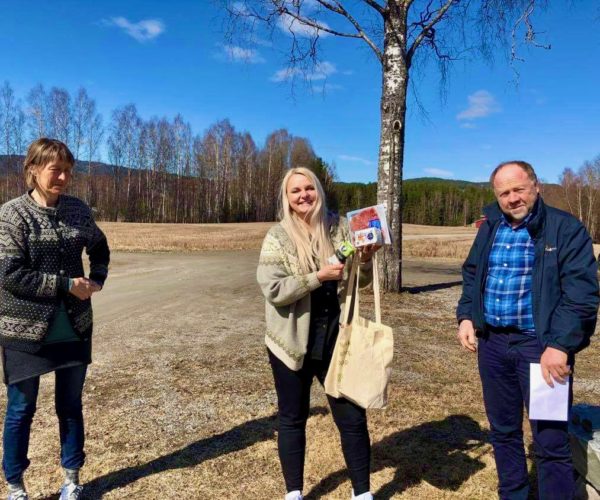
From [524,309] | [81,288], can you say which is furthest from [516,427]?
[81,288]

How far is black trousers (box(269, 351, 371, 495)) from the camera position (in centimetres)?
265

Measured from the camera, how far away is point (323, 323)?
267 cm

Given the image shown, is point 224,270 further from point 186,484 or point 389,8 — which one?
point 186,484

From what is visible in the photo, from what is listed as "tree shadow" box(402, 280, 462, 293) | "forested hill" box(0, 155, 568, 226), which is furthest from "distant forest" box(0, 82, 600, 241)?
"tree shadow" box(402, 280, 462, 293)

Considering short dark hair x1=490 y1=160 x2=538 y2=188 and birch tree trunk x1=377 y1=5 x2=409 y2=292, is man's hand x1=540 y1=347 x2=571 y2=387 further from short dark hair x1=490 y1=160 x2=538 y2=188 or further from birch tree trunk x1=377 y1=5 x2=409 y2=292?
birch tree trunk x1=377 y1=5 x2=409 y2=292

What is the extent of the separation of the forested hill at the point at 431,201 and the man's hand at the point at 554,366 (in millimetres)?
82311

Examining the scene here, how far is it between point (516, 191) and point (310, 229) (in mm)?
1103

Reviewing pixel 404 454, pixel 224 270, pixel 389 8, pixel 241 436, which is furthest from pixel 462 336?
pixel 224 270

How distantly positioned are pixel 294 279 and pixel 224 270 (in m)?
11.5

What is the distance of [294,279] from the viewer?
8.23ft

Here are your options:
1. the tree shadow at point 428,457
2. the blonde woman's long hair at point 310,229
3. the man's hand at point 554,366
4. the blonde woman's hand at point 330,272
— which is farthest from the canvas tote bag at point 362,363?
the tree shadow at point 428,457

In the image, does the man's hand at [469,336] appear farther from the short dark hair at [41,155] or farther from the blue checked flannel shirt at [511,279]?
the short dark hair at [41,155]

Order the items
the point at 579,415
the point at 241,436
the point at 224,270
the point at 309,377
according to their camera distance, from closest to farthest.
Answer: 1. the point at 309,377
2. the point at 579,415
3. the point at 241,436
4. the point at 224,270

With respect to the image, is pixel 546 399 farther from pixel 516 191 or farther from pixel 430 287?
pixel 430 287
